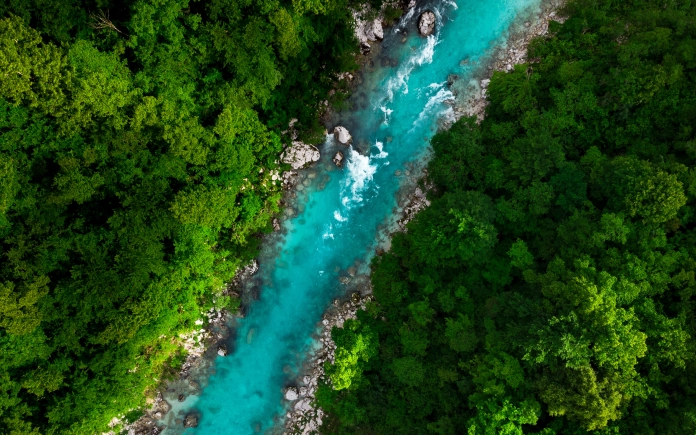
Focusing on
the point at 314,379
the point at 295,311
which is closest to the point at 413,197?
the point at 295,311

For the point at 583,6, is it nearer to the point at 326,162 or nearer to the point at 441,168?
the point at 441,168

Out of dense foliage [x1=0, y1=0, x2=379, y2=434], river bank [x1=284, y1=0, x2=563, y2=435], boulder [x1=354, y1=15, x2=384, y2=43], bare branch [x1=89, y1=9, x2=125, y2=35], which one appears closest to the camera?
dense foliage [x1=0, y1=0, x2=379, y2=434]

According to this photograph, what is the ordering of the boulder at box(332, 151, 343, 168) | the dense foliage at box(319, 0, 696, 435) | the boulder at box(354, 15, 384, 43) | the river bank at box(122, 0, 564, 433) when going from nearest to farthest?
1. the dense foliage at box(319, 0, 696, 435)
2. the boulder at box(354, 15, 384, 43)
3. the river bank at box(122, 0, 564, 433)
4. the boulder at box(332, 151, 343, 168)

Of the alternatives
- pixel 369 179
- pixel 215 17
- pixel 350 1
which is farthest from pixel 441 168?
pixel 215 17

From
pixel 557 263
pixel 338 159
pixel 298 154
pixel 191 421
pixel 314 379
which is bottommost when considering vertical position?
pixel 557 263

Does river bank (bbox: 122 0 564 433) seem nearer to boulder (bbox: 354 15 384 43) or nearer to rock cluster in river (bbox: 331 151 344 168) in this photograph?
rock cluster in river (bbox: 331 151 344 168)

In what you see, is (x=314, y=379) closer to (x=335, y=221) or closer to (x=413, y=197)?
(x=335, y=221)

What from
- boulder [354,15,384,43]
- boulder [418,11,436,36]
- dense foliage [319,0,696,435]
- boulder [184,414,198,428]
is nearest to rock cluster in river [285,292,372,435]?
dense foliage [319,0,696,435]
